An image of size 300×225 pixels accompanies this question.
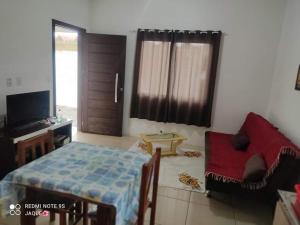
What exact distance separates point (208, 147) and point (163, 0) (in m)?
2.70

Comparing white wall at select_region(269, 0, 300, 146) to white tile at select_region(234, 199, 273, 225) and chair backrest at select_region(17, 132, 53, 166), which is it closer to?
white tile at select_region(234, 199, 273, 225)

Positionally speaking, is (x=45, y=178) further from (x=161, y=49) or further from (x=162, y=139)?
(x=161, y=49)

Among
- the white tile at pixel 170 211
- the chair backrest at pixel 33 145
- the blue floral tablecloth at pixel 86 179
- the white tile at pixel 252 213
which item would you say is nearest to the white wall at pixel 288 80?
the white tile at pixel 252 213

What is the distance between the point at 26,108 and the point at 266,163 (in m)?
2.95

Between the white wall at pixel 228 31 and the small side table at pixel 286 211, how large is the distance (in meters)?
2.53

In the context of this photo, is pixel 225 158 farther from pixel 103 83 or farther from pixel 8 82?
pixel 8 82

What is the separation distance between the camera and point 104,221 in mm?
1534

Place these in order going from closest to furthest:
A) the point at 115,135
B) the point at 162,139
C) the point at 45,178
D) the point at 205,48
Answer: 1. the point at 45,178
2. the point at 162,139
3. the point at 205,48
4. the point at 115,135

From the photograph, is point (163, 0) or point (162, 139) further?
point (163, 0)

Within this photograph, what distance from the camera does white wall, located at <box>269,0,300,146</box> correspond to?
2.87 metres

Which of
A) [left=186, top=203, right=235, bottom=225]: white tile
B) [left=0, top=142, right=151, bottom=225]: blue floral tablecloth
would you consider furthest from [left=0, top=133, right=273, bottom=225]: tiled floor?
[left=0, top=142, right=151, bottom=225]: blue floral tablecloth

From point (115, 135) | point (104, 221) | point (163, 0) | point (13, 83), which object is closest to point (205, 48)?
point (163, 0)

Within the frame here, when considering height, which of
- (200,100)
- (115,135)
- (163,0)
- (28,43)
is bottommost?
(115,135)

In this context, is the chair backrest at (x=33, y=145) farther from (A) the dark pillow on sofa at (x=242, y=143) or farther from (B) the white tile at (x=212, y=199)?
(A) the dark pillow on sofa at (x=242, y=143)
